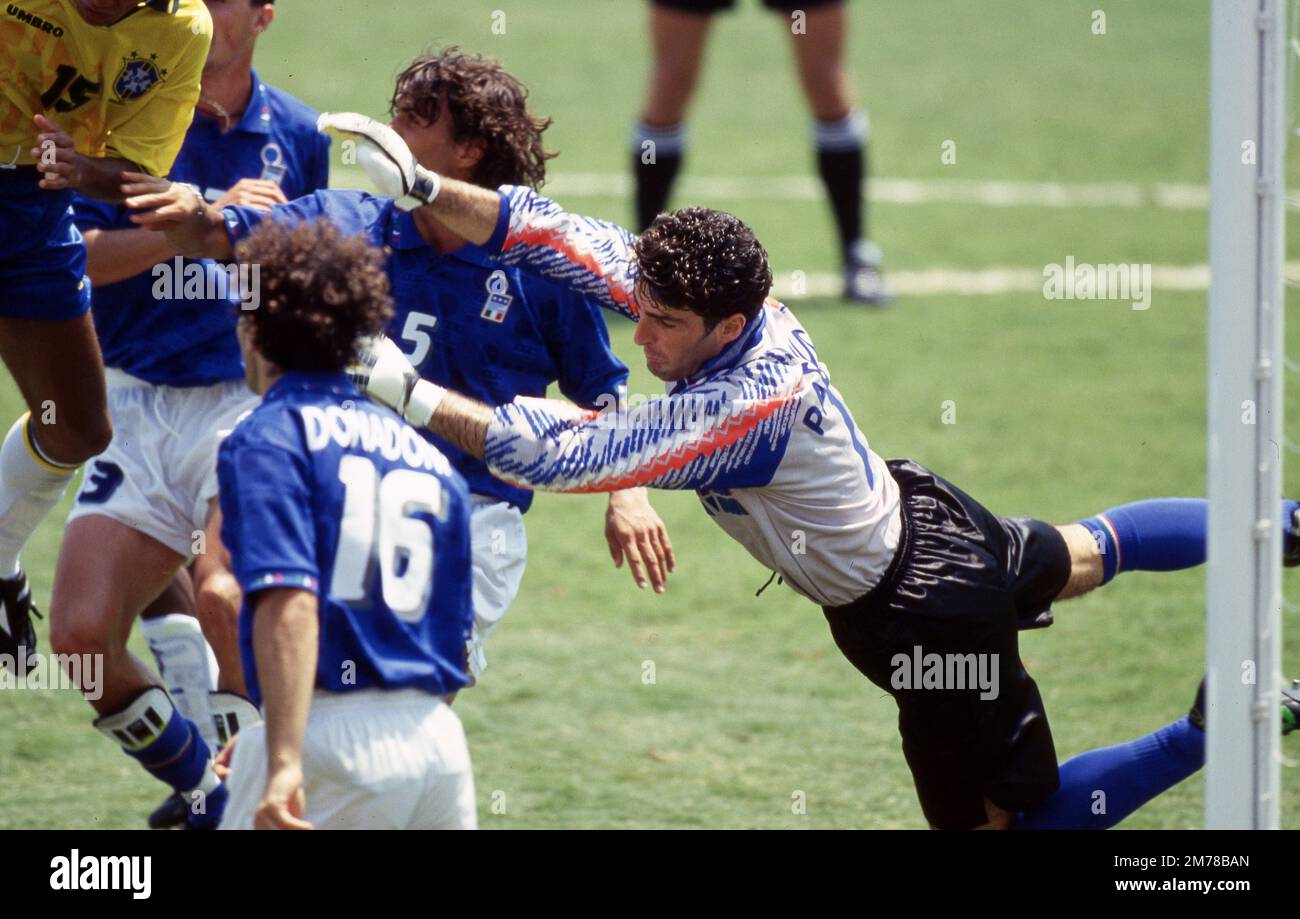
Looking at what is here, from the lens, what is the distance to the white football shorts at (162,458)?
4.41 meters

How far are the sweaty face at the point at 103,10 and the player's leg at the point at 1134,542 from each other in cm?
256

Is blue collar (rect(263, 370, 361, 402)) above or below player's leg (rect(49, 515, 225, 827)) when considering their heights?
above

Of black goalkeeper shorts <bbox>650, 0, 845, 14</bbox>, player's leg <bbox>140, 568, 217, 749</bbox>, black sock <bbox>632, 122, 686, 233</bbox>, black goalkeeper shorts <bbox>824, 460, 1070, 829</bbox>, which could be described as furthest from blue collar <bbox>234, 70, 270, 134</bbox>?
black goalkeeper shorts <bbox>650, 0, 845, 14</bbox>

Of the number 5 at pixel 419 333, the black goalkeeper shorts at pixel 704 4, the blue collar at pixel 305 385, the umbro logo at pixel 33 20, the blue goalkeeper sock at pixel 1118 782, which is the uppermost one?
the black goalkeeper shorts at pixel 704 4

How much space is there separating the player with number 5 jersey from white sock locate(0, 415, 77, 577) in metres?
1.78

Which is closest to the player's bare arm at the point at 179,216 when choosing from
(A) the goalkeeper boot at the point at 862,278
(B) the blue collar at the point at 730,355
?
(B) the blue collar at the point at 730,355

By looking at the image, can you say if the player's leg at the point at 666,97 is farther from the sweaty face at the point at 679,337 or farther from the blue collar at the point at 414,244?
the sweaty face at the point at 679,337

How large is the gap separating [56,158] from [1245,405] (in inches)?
101

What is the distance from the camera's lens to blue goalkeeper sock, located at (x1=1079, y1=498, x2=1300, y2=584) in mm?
4273

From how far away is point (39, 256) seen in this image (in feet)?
14.0

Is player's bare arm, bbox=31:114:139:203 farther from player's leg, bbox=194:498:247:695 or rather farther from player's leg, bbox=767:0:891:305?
player's leg, bbox=767:0:891:305

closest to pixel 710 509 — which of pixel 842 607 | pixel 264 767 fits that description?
pixel 842 607

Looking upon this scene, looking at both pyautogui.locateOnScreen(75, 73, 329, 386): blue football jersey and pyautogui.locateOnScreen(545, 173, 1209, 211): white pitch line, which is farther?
pyautogui.locateOnScreen(545, 173, 1209, 211): white pitch line

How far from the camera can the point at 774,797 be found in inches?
189
